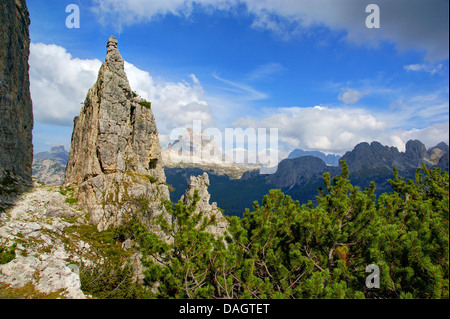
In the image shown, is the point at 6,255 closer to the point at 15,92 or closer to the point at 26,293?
the point at 26,293

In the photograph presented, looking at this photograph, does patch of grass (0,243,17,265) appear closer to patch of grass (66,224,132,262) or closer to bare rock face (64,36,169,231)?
patch of grass (66,224,132,262)

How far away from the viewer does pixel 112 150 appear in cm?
3975

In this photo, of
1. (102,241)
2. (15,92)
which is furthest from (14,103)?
(102,241)

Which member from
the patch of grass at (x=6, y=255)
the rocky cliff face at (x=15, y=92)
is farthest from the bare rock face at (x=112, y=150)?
the patch of grass at (x=6, y=255)

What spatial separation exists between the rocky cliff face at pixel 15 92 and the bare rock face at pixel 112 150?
8.09 metres

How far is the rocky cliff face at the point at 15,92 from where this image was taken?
92.2 feet

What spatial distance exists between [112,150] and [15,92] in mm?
14746

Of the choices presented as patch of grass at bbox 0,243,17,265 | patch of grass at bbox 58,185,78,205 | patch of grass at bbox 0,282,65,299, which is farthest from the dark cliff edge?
patch of grass at bbox 0,282,65,299

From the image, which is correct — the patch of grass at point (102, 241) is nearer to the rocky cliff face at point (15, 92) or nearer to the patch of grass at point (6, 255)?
the rocky cliff face at point (15, 92)
